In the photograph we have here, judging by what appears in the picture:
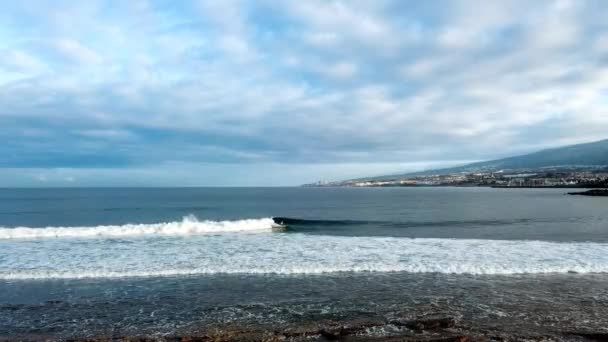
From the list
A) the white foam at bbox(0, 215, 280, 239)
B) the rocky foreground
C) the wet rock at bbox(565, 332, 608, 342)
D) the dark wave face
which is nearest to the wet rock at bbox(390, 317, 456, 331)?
the rocky foreground

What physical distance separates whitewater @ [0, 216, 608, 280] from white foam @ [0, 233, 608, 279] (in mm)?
38

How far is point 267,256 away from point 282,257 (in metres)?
0.78

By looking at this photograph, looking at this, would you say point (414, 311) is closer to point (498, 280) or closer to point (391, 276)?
point (391, 276)

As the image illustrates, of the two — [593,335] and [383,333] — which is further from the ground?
[383,333]

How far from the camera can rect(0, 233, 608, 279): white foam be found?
16.1m

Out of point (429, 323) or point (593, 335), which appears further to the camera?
point (429, 323)

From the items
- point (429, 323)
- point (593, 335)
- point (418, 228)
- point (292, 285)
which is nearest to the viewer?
point (593, 335)

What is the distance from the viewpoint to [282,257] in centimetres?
1880

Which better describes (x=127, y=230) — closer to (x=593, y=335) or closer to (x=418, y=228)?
(x=418, y=228)

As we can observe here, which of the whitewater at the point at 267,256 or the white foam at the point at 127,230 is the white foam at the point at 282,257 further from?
the white foam at the point at 127,230

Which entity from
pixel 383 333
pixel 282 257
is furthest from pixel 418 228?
pixel 383 333

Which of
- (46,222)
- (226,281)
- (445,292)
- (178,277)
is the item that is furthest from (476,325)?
(46,222)

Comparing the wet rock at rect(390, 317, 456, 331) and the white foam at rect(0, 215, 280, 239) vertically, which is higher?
the white foam at rect(0, 215, 280, 239)

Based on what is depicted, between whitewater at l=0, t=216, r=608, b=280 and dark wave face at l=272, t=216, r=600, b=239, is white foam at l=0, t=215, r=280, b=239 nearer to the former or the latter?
whitewater at l=0, t=216, r=608, b=280
